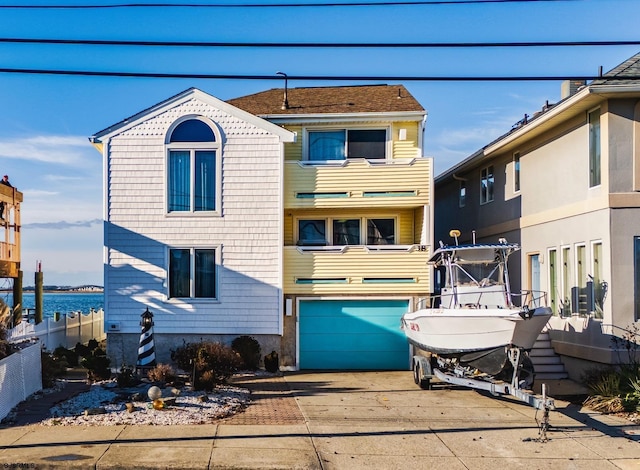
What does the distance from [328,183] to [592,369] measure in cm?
799

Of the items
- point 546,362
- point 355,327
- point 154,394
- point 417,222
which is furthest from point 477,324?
point 417,222

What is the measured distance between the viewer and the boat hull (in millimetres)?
12834

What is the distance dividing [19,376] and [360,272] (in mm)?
9046

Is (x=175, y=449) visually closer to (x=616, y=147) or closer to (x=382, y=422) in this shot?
(x=382, y=422)

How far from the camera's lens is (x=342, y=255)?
62.3 feet

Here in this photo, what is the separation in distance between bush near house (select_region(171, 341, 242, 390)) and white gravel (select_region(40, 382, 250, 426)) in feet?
0.79

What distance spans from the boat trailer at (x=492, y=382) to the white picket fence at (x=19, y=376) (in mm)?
7854

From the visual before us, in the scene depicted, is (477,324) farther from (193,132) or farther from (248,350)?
(193,132)

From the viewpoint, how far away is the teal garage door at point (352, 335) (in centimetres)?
1908

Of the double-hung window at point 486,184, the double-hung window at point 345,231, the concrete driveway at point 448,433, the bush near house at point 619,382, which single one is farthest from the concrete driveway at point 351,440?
the double-hung window at point 486,184

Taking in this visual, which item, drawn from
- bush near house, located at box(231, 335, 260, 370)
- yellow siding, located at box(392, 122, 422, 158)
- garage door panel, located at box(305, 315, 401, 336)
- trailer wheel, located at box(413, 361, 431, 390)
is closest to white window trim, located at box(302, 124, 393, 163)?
yellow siding, located at box(392, 122, 422, 158)

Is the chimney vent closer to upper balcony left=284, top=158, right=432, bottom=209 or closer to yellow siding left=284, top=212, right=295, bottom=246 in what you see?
upper balcony left=284, top=158, right=432, bottom=209

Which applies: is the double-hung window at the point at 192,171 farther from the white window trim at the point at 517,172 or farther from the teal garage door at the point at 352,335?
the white window trim at the point at 517,172

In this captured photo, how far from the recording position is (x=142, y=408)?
12.1 metres
